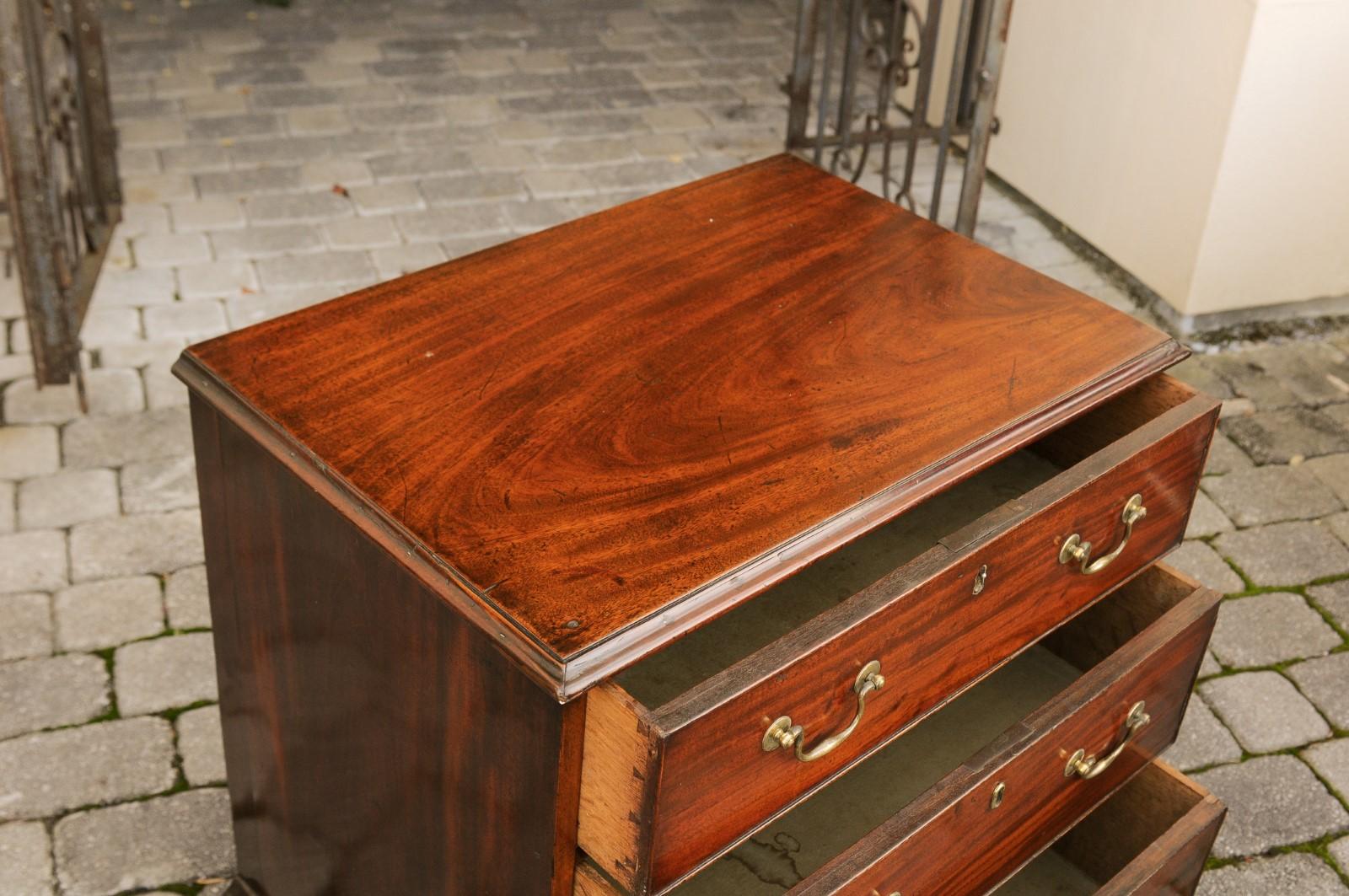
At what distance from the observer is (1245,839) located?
2584mm

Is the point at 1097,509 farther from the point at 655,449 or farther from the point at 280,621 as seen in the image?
the point at 280,621

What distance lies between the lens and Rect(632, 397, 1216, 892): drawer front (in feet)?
4.51

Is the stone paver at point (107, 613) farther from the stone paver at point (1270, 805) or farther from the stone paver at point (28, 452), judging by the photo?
the stone paver at point (1270, 805)

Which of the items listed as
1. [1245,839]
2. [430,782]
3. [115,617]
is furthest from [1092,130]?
[430,782]

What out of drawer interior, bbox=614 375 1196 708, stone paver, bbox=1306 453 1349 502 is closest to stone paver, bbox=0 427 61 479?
drawer interior, bbox=614 375 1196 708

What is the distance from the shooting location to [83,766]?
8.38ft

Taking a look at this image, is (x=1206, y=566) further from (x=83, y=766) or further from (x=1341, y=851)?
(x=83, y=766)

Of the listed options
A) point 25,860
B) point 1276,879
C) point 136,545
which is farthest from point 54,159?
point 1276,879

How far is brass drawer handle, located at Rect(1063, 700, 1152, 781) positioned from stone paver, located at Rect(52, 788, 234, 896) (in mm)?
1407

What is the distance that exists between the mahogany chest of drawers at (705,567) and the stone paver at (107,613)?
92cm

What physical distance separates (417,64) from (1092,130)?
2617mm

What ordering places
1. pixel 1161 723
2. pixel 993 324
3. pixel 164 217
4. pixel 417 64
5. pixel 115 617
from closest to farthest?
1. pixel 993 324
2. pixel 1161 723
3. pixel 115 617
4. pixel 164 217
5. pixel 417 64

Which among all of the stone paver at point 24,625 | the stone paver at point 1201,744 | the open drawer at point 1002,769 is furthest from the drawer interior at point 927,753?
the stone paver at point 24,625

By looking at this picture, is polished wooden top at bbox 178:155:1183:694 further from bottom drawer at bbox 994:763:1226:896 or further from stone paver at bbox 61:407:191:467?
stone paver at bbox 61:407:191:467
